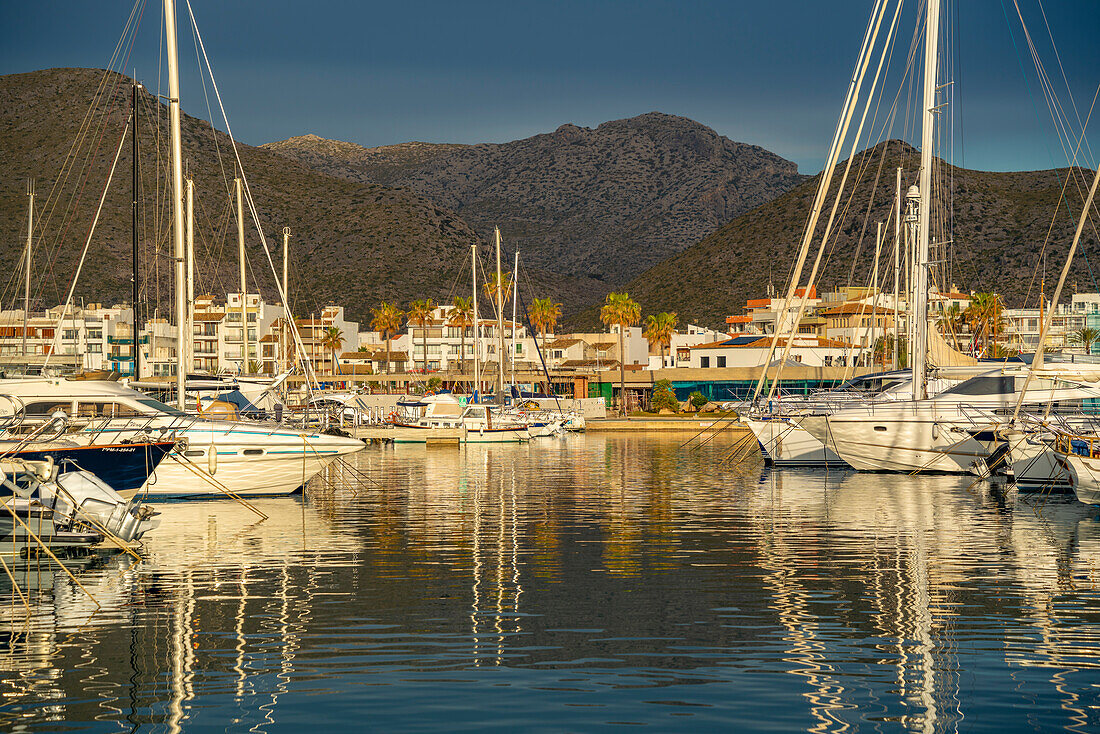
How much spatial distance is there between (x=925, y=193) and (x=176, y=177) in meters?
27.8

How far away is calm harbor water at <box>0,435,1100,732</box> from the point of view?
1280 cm

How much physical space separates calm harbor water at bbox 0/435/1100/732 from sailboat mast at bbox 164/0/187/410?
5822mm

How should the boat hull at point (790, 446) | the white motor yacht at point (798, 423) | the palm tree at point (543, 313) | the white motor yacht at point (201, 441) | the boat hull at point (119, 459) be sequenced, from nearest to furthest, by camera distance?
the boat hull at point (119, 459)
the white motor yacht at point (201, 441)
the white motor yacht at point (798, 423)
the boat hull at point (790, 446)
the palm tree at point (543, 313)

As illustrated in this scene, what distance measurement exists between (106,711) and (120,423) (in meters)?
22.6

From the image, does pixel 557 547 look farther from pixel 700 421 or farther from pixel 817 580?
pixel 700 421

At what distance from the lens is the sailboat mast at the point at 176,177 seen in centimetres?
3400

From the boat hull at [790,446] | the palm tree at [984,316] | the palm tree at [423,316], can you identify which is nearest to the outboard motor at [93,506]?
the boat hull at [790,446]

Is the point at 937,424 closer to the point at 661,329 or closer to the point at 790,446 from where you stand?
the point at 790,446

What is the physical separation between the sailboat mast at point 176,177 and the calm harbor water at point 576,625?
582 centimetres

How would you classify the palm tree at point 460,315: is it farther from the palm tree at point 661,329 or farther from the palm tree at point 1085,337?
the palm tree at point 1085,337

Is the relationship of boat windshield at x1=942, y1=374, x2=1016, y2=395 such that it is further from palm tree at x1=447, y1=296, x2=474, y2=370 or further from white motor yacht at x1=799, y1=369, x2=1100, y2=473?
palm tree at x1=447, y1=296, x2=474, y2=370

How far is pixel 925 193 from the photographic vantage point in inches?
1667

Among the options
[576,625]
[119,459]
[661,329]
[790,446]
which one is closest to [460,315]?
[661,329]

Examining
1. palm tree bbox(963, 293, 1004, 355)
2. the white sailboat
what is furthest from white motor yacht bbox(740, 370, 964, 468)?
palm tree bbox(963, 293, 1004, 355)
